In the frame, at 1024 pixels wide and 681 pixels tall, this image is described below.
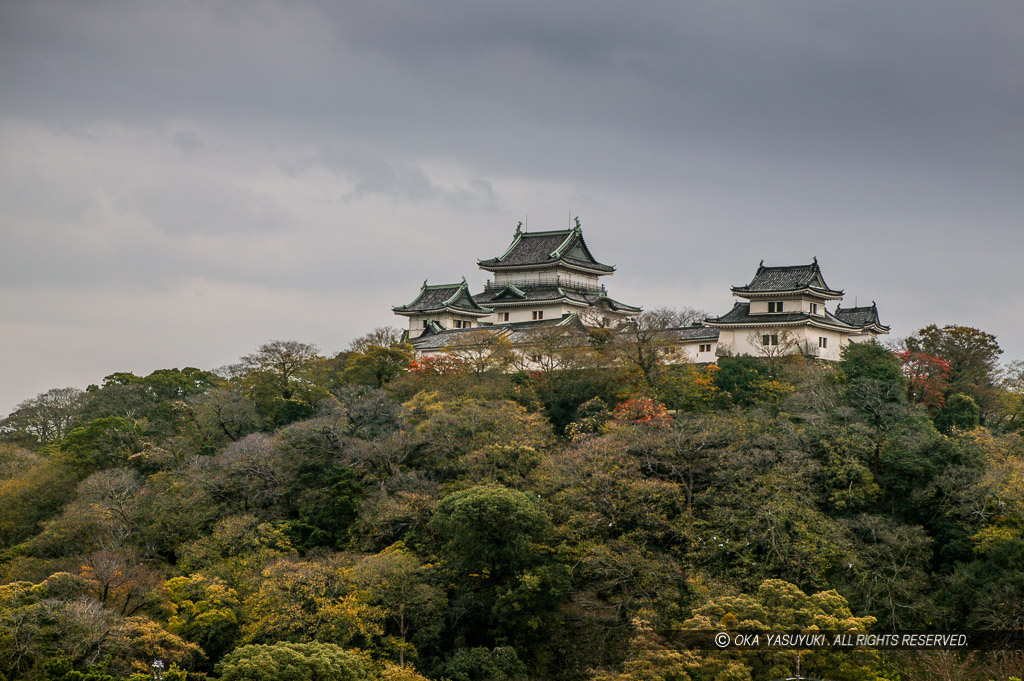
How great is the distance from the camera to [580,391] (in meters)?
38.7

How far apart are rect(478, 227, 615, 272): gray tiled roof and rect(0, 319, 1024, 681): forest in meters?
12.6

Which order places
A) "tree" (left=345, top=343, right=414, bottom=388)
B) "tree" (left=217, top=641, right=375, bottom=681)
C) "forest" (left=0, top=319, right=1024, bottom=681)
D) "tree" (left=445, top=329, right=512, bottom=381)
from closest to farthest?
"tree" (left=217, top=641, right=375, bottom=681) < "forest" (left=0, top=319, right=1024, bottom=681) < "tree" (left=445, top=329, right=512, bottom=381) < "tree" (left=345, top=343, right=414, bottom=388)

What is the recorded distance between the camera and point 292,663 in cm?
2562

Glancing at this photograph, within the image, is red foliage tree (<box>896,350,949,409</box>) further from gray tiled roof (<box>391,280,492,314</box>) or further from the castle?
gray tiled roof (<box>391,280,492,314</box>)

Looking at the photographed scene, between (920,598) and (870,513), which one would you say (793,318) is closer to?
(870,513)

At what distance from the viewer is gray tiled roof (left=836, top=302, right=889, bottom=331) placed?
162 feet

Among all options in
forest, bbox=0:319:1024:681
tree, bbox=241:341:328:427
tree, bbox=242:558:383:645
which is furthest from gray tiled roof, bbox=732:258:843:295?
tree, bbox=242:558:383:645

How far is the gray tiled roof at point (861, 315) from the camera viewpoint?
49500 mm

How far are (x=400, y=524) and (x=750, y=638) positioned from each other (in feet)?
39.2

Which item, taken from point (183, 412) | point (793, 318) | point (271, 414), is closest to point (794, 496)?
point (793, 318)

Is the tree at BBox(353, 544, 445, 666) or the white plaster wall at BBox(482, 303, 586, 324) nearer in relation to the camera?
the tree at BBox(353, 544, 445, 666)

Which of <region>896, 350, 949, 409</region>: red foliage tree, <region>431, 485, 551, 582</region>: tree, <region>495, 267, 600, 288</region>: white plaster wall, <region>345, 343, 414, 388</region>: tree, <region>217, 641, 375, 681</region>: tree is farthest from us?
<region>495, 267, 600, 288</region>: white plaster wall

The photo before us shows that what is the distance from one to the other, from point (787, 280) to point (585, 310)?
8566mm

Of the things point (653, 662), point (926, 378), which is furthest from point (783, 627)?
point (926, 378)
